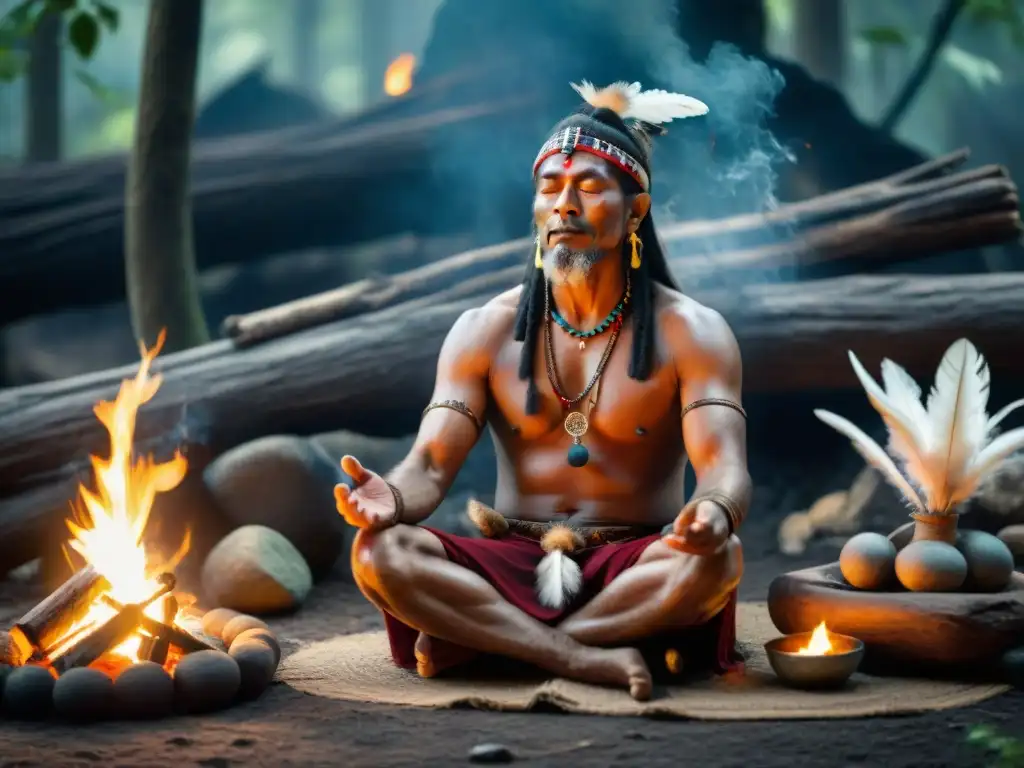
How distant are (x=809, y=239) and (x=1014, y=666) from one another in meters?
3.44

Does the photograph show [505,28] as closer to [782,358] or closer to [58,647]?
[782,358]

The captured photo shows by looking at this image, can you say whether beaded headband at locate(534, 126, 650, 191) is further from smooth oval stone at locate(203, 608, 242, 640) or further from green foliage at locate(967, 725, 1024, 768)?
green foliage at locate(967, 725, 1024, 768)

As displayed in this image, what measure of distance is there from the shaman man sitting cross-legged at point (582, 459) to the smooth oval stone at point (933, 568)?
0.60 m

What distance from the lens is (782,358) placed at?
6445 mm

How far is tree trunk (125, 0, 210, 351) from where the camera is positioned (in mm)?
6879

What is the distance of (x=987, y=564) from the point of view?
13.2 ft

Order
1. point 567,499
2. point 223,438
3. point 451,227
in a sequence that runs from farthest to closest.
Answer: point 451,227 < point 223,438 < point 567,499

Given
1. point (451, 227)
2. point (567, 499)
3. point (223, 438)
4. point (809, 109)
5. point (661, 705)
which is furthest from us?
point (451, 227)

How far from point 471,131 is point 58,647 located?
5.09 m

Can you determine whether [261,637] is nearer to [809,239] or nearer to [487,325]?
[487,325]

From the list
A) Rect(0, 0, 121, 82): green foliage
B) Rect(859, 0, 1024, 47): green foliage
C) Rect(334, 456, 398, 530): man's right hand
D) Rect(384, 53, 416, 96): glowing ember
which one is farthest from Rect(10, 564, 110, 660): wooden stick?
Rect(859, 0, 1024, 47): green foliage

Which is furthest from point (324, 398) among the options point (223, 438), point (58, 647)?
point (58, 647)

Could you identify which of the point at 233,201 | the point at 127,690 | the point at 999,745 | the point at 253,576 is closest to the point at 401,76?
the point at 233,201

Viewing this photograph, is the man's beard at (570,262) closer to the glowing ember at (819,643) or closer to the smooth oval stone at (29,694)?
the glowing ember at (819,643)
